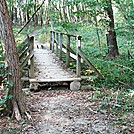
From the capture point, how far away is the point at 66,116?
5.46 metres

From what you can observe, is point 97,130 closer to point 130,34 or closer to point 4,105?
point 4,105

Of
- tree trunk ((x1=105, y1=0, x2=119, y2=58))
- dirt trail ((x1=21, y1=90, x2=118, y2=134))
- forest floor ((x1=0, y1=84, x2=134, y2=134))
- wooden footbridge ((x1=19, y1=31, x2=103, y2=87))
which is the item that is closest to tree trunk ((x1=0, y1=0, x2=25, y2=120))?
forest floor ((x1=0, y1=84, x2=134, y2=134))

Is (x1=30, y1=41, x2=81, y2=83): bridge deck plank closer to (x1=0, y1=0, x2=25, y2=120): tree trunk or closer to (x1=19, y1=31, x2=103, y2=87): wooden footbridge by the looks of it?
(x1=19, y1=31, x2=103, y2=87): wooden footbridge

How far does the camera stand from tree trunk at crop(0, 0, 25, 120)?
16.3ft

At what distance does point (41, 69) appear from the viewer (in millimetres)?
9367

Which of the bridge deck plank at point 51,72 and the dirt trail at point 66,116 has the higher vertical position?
the bridge deck plank at point 51,72

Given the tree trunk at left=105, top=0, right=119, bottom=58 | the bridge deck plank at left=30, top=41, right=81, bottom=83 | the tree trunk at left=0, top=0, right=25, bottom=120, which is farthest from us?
→ the tree trunk at left=105, top=0, right=119, bottom=58

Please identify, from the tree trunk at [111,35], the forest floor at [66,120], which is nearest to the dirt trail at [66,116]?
the forest floor at [66,120]

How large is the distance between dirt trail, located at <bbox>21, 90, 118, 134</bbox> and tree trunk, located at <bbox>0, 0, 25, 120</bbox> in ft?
1.59

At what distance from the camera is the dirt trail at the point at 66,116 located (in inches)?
184

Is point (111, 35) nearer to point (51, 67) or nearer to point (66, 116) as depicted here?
point (51, 67)

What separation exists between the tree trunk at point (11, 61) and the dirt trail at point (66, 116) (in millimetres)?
486

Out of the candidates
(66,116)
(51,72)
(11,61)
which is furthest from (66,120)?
(51,72)

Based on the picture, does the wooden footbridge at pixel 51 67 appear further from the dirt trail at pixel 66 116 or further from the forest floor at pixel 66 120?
the forest floor at pixel 66 120
